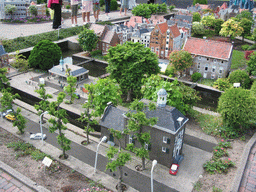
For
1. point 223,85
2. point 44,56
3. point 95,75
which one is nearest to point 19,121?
point 44,56

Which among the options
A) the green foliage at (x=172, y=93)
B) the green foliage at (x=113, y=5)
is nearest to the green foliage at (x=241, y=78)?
the green foliage at (x=172, y=93)

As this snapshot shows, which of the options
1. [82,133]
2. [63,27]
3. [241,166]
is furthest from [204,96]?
[63,27]

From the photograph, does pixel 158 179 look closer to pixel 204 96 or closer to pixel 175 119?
pixel 175 119

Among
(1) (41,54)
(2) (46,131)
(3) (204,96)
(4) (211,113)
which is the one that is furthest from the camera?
(1) (41,54)

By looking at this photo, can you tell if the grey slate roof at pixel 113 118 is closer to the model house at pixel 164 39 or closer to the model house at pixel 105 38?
the model house at pixel 105 38

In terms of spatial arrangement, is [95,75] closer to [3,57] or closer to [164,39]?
[164,39]

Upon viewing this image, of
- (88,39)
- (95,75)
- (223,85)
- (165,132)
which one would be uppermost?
(88,39)
